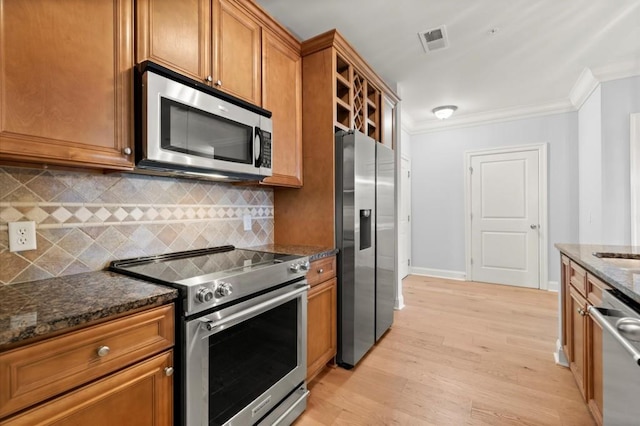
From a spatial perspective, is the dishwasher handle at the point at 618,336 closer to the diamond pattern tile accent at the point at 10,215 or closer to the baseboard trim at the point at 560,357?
the baseboard trim at the point at 560,357

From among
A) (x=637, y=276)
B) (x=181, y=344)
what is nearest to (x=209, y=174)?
(x=181, y=344)

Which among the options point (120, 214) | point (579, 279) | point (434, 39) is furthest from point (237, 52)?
point (579, 279)

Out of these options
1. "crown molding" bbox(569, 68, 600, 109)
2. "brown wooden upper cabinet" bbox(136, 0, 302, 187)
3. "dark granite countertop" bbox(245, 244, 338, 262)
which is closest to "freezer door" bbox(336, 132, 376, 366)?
"dark granite countertop" bbox(245, 244, 338, 262)

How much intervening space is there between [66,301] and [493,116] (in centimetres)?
522

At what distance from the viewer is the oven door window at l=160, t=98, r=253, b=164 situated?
1335 millimetres

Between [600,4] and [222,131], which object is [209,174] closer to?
[222,131]

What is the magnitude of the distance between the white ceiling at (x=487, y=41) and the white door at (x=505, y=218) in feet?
3.30

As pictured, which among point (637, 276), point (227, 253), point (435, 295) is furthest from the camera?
point (435, 295)

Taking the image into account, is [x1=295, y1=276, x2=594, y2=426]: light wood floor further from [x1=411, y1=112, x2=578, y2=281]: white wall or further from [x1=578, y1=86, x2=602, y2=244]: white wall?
[x1=411, y1=112, x2=578, y2=281]: white wall

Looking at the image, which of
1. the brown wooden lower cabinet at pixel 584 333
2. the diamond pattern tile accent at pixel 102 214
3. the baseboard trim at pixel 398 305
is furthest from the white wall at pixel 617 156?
the diamond pattern tile accent at pixel 102 214

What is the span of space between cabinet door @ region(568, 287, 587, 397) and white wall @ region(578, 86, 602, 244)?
189 centimetres

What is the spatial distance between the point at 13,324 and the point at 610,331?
6.19 ft

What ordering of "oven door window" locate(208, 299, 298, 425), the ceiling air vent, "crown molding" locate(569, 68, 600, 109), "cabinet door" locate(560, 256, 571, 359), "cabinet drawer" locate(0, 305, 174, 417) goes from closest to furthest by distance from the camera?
"cabinet drawer" locate(0, 305, 174, 417) < "oven door window" locate(208, 299, 298, 425) < "cabinet door" locate(560, 256, 571, 359) < the ceiling air vent < "crown molding" locate(569, 68, 600, 109)

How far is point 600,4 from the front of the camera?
6.90ft
